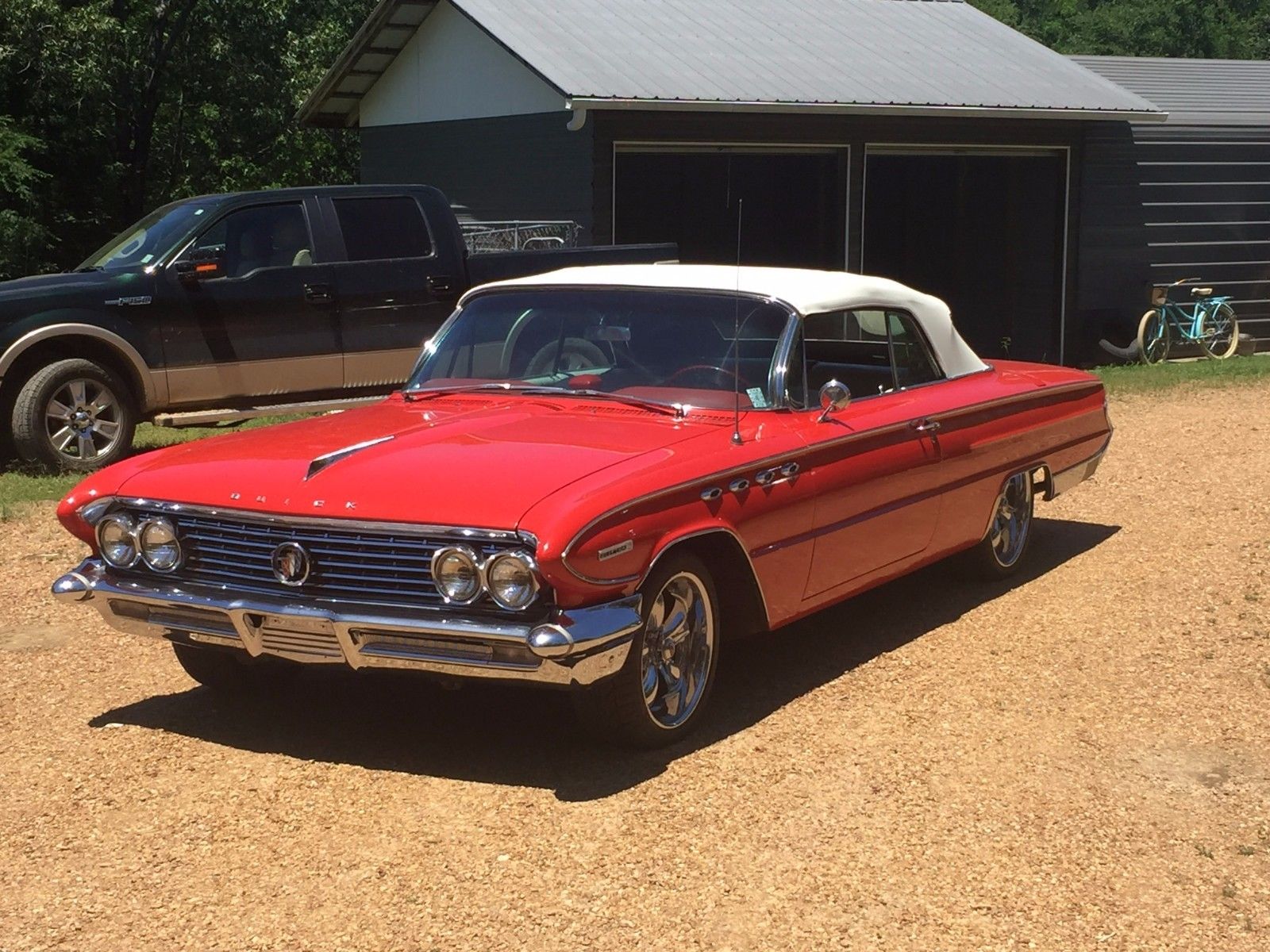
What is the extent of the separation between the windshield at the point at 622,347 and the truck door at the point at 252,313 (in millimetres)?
4795

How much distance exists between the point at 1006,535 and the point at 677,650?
284cm

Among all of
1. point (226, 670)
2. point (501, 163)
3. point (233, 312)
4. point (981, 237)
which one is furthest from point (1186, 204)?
point (226, 670)

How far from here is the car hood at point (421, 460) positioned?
196 inches

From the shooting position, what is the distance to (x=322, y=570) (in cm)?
509

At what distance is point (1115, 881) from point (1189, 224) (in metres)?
16.2

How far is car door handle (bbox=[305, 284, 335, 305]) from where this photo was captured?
11.2 metres

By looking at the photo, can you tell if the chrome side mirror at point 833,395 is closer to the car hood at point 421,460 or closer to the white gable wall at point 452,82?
the car hood at point 421,460

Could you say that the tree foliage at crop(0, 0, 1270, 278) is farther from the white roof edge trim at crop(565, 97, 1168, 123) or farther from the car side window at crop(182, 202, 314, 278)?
the car side window at crop(182, 202, 314, 278)

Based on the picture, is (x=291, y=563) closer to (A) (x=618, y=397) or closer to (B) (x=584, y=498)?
(B) (x=584, y=498)

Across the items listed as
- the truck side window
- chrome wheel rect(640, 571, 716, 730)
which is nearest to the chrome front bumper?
chrome wheel rect(640, 571, 716, 730)

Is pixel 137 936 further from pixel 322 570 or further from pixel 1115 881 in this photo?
pixel 1115 881

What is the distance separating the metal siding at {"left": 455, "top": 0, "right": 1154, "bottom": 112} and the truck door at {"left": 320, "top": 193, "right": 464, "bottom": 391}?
3.60m

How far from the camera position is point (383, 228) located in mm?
11562

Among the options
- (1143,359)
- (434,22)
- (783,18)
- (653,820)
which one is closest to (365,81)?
(434,22)
